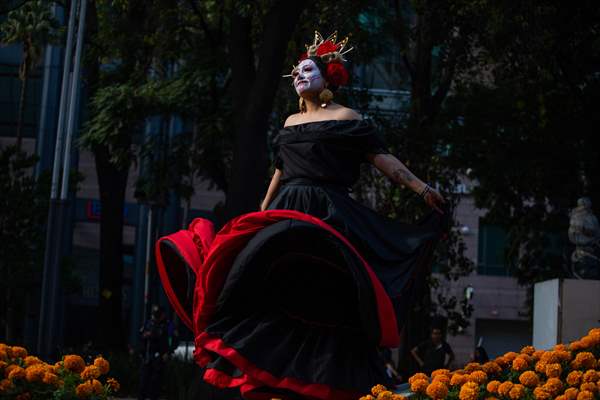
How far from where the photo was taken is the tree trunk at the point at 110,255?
22734 mm

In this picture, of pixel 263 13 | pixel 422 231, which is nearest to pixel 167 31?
pixel 263 13

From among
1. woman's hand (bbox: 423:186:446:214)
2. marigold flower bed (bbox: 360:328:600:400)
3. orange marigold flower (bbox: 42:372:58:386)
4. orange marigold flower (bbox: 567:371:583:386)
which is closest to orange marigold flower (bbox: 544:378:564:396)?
marigold flower bed (bbox: 360:328:600:400)

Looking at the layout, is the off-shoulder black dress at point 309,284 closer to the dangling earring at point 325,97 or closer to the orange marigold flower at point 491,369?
the dangling earring at point 325,97

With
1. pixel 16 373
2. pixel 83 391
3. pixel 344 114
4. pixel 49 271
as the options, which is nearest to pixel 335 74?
pixel 344 114

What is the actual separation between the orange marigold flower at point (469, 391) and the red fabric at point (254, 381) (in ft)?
2.23

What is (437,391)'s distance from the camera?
6.05 metres

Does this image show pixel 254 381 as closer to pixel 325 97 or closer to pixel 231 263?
pixel 231 263

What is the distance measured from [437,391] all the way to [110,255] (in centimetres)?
1770

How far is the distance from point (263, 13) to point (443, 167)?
20.7ft

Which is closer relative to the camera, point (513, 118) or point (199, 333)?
point (199, 333)

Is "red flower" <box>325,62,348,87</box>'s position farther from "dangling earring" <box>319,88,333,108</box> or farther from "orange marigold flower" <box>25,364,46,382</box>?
"orange marigold flower" <box>25,364,46,382</box>

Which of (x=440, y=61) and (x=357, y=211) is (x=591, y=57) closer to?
(x=440, y=61)

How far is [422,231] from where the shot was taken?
23.3 feet

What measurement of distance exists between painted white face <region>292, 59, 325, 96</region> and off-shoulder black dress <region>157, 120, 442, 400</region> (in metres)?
0.31
